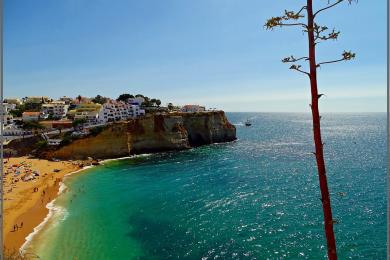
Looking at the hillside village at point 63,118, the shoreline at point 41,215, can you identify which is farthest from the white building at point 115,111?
the shoreline at point 41,215

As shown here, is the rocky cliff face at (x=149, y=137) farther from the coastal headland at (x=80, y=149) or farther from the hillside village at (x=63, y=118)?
the hillside village at (x=63, y=118)

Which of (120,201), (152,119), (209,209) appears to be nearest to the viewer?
(209,209)

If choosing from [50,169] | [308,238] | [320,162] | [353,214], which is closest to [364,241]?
[308,238]

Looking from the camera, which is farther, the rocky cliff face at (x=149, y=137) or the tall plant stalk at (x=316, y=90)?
the rocky cliff face at (x=149, y=137)

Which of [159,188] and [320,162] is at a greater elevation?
[320,162]

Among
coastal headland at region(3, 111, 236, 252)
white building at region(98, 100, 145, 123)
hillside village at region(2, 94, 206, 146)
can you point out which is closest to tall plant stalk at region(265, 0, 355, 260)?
coastal headland at region(3, 111, 236, 252)

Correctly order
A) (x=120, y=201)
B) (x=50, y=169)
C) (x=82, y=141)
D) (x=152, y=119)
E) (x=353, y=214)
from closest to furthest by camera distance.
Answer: (x=353, y=214), (x=120, y=201), (x=50, y=169), (x=82, y=141), (x=152, y=119)

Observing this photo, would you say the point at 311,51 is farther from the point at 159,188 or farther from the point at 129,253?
the point at 159,188

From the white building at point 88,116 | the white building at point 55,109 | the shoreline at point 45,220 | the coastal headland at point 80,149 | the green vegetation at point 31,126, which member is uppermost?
the white building at point 55,109

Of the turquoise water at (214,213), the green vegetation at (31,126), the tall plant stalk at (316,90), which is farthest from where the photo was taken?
the green vegetation at (31,126)
